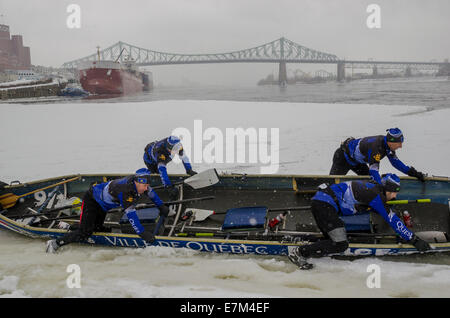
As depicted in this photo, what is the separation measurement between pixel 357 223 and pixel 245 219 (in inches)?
66.8

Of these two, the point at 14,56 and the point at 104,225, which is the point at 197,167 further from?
the point at 14,56

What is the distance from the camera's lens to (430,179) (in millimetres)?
5801

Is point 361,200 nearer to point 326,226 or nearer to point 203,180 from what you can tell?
point 326,226

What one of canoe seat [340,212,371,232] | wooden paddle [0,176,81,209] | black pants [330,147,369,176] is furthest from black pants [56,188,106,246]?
black pants [330,147,369,176]

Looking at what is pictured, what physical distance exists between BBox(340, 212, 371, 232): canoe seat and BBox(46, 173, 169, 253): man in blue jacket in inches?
110

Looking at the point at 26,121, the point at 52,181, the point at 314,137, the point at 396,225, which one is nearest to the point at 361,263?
the point at 396,225

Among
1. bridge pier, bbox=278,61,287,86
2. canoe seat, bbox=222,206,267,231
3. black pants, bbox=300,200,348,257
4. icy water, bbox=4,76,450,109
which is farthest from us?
bridge pier, bbox=278,61,287,86

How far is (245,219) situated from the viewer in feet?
18.2

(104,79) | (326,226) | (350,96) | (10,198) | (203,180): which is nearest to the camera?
(326,226)

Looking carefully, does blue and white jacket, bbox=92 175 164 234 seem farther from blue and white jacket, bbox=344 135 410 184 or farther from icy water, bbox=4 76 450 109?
icy water, bbox=4 76 450 109

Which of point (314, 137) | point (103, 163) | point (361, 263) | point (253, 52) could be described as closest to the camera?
point (361, 263)

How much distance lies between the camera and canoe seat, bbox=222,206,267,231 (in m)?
5.40

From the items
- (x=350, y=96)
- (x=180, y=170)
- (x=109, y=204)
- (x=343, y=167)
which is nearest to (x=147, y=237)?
(x=109, y=204)

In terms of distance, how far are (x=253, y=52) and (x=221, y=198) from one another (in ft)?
260
